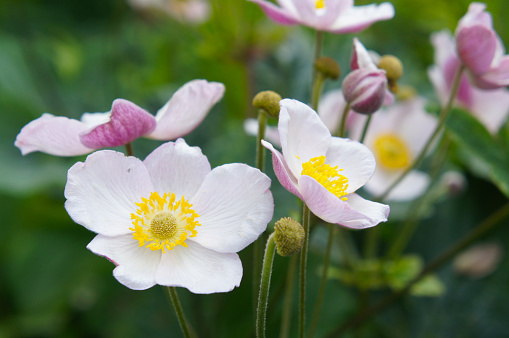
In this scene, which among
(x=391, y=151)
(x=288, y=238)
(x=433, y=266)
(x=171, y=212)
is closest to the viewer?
(x=288, y=238)

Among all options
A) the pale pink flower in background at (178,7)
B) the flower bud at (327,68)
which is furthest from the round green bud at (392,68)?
the pale pink flower in background at (178,7)

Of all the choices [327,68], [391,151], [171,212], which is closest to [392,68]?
[327,68]

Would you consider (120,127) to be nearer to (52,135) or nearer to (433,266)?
(52,135)

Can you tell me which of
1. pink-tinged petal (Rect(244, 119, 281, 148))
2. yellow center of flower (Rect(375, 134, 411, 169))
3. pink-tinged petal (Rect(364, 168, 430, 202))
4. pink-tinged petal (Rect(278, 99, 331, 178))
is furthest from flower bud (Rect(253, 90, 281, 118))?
yellow center of flower (Rect(375, 134, 411, 169))

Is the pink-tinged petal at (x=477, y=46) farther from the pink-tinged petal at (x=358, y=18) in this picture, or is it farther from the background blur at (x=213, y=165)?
the background blur at (x=213, y=165)

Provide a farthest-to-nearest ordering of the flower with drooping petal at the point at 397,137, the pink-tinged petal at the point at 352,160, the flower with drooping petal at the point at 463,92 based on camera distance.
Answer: the flower with drooping petal at the point at 397,137 → the flower with drooping petal at the point at 463,92 → the pink-tinged petal at the point at 352,160

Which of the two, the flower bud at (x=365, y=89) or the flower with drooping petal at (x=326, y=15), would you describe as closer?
the flower bud at (x=365, y=89)

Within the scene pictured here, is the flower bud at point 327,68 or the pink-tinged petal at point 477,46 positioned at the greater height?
the pink-tinged petal at point 477,46

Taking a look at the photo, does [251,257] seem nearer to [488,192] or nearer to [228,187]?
[228,187]
